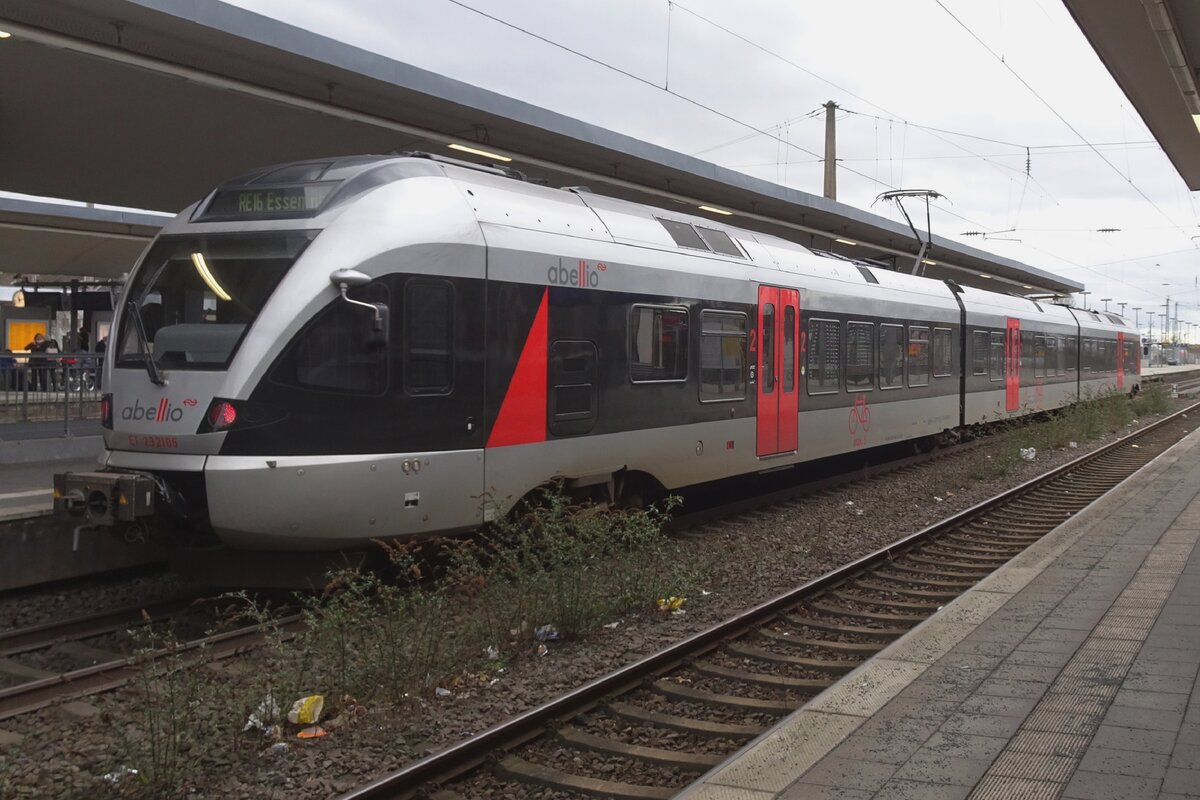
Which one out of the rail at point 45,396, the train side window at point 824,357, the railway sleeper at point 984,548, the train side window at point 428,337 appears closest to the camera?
the train side window at point 428,337

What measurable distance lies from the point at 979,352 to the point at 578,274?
1350cm

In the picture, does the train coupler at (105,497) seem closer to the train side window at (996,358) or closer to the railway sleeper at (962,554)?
A: the railway sleeper at (962,554)

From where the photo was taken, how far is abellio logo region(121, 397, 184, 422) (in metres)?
7.19

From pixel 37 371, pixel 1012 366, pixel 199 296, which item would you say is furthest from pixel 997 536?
pixel 1012 366

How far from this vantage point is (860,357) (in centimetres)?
1471

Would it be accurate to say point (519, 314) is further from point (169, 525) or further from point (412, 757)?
point (412, 757)

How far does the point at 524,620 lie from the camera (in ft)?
23.4

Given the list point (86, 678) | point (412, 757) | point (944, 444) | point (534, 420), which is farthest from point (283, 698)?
point (944, 444)

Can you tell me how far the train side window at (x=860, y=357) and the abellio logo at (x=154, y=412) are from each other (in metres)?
9.63

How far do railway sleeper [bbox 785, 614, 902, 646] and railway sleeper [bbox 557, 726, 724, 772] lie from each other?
231 centimetres

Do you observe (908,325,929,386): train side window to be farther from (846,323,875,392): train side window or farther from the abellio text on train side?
the abellio text on train side

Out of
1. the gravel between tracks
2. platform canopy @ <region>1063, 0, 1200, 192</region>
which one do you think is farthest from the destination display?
platform canopy @ <region>1063, 0, 1200, 192</region>

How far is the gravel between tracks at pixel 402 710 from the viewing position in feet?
15.4

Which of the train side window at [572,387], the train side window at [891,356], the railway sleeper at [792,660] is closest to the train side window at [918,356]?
the train side window at [891,356]
